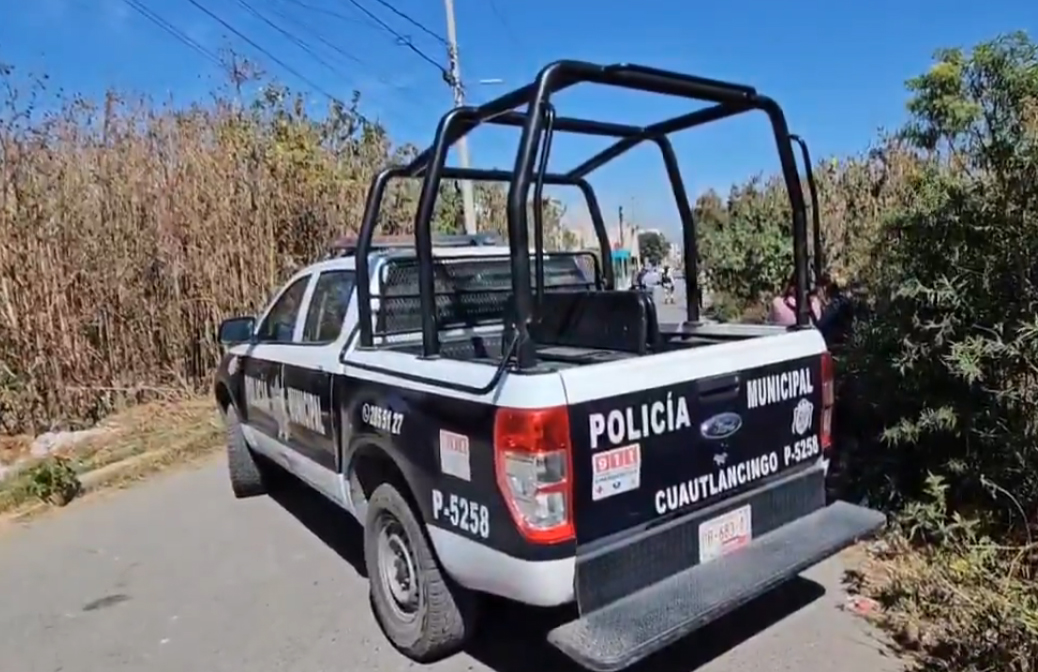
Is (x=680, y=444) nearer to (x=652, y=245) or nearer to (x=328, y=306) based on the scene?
(x=328, y=306)

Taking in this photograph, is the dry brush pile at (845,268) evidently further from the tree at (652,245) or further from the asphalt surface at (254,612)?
the tree at (652,245)

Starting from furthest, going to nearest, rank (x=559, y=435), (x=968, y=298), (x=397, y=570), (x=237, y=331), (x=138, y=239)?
(x=138, y=239) < (x=237, y=331) < (x=968, y=298) < (x=397, y=570) < (x=559, y=435)

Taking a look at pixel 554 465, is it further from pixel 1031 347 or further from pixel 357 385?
pixel 1031 347

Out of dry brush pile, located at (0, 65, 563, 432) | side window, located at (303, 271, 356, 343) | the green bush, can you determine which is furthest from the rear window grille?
dry brush pile, located at (0, 65, 563, 432)

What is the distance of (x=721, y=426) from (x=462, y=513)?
1.12 m

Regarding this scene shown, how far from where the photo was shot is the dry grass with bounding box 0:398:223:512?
22.9ft

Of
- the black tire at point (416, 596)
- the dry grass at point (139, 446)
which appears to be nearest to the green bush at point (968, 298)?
the black tire at point (416, 596)

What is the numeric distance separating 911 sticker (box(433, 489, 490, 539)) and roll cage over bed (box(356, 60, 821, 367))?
582mm

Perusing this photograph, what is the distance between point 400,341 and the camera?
4.32m

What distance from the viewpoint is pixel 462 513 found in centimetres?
302

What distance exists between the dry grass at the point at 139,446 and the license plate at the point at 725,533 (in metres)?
5.90

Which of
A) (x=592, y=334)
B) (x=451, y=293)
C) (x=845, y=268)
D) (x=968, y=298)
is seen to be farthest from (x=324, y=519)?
(x=845, y=268)

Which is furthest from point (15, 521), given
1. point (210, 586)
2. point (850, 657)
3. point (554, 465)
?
point (850, 657)

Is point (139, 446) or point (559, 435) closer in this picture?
point (559, 435)
